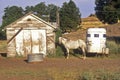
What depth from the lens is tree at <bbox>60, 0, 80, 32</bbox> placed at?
90.6m

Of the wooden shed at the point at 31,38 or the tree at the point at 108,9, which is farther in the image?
the tree at the point at 108,9

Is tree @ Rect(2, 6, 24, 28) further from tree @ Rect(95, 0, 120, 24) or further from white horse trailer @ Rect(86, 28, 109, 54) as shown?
white horse trailer @ Rect(86, 28, 109, 54)

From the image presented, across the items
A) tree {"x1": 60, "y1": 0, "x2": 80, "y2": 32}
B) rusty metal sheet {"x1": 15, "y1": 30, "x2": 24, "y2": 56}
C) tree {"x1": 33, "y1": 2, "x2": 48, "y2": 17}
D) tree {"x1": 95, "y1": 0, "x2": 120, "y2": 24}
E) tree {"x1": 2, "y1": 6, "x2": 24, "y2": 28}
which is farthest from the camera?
tree {"x1": 33, "y1": 2, "x2": 48, "y2": 17}

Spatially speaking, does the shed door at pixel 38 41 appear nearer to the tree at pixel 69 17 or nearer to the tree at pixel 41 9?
the tree at pixel 69 17

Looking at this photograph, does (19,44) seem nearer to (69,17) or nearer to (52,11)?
(69,17)

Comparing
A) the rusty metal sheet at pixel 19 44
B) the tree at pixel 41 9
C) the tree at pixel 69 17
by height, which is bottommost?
the rusty metal sheet at pixel 19 44

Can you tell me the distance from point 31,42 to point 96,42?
17.4 ft

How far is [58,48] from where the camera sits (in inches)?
1387

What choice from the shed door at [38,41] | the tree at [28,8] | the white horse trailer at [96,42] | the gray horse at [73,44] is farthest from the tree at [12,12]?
the white horse trailer at [96,42]

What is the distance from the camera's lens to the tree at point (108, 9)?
2474 inches

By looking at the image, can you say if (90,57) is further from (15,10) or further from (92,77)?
(15,10)

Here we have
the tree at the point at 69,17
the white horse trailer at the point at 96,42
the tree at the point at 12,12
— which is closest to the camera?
the white horse trailer at the point at 96,42

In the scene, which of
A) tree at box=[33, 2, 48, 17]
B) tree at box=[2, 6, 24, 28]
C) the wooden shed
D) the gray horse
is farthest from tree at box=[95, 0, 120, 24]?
tree at box=[33, 2, 48, 17]

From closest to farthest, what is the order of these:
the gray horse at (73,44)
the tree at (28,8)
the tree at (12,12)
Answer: the gray horse at (73,44) < the tree at (12,12) < the tree at (28,8)
